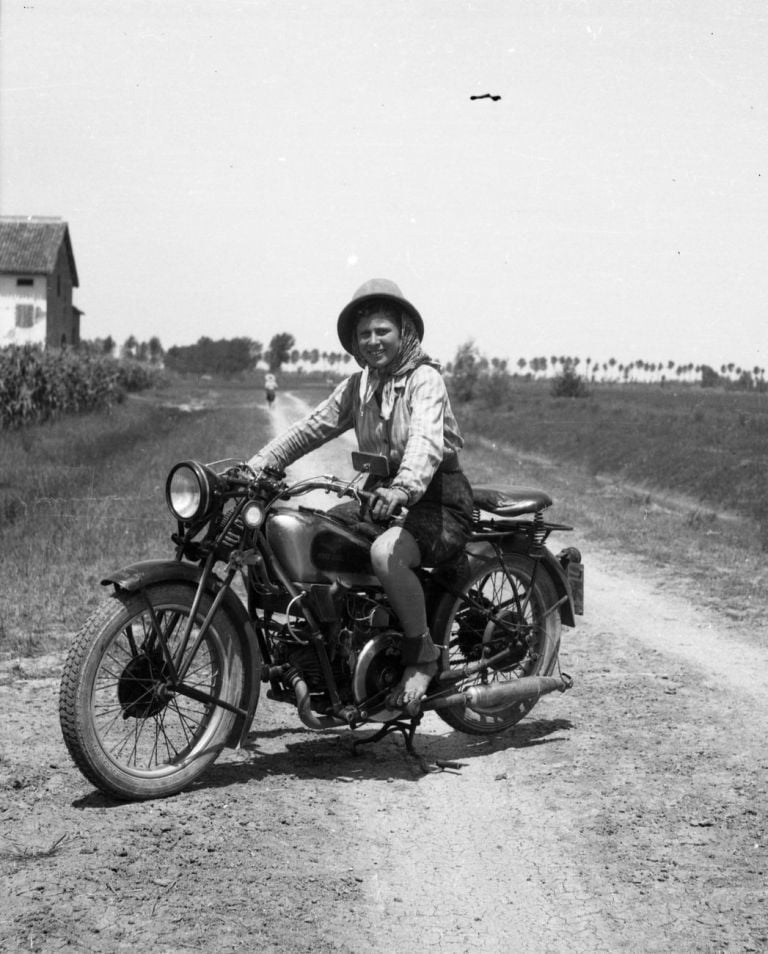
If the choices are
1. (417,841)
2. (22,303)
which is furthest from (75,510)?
(22,303)

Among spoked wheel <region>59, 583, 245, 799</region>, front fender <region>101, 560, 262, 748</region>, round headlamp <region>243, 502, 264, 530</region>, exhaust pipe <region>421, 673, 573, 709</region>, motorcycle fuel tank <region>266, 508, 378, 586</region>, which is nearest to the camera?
spoked wheel <region>59, 583, 245, 799</region>

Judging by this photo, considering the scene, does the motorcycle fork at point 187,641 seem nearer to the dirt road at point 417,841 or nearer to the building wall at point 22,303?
the dirt road at point 417,841

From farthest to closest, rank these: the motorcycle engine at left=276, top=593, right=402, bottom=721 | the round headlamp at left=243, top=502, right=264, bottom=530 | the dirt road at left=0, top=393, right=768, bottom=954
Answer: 1. the motorcycle engine at left=276, top=593, right=402, bottom=721
2. the round headlamp at left=243, top=502, right=264, bottom=530
3. the dirt road at left=0, top=393, right=768, bottom=954

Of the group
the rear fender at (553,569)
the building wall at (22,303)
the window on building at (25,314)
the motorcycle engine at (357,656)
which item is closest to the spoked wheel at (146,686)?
the motorcycle engine at (357,656)

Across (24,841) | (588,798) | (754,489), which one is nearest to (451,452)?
(588,798)

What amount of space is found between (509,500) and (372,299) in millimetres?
1201

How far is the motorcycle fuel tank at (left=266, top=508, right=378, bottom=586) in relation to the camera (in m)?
4.30

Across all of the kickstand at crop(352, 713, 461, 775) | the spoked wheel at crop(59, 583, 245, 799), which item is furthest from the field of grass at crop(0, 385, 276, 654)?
the kickstand at crop(352, 713, 461, 775)

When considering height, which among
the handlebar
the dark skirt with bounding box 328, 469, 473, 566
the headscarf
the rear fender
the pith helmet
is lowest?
the rear fender

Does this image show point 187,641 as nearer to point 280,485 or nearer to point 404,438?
point 280,485

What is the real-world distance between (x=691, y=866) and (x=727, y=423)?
26.8 metres

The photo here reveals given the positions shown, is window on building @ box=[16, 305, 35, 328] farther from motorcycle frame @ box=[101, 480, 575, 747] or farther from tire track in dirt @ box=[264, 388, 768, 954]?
motorcycle frame @ box=[101, 480, 575, 747]

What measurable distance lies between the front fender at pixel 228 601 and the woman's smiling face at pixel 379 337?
115cm

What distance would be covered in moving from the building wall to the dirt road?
177ft
